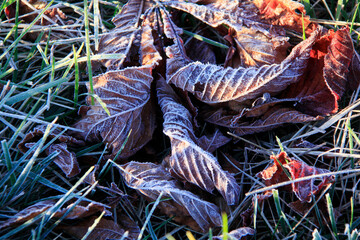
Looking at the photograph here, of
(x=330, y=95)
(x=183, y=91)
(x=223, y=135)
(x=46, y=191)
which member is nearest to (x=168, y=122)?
(x=183, y=91)

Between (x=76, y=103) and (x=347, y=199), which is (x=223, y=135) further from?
(x=76, y=103)

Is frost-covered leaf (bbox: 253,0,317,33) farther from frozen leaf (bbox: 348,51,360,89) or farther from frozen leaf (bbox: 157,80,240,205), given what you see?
frozen leaf (bbox: 157,80,240,205)

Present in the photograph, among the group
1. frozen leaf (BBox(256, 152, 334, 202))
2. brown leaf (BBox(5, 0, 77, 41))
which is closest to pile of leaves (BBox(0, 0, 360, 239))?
frozen leaf (BBox(256, 152, 334, 202))

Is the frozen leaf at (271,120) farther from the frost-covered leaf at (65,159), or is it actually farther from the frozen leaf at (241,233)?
the frost-covered leaf at (65,159)

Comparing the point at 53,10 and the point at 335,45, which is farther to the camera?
the point at 53,10

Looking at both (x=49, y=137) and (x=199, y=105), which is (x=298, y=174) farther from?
(x=49, y=137)

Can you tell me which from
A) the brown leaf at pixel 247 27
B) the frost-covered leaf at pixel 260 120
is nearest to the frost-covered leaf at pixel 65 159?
the frost-covered leaf at pixel 260 120
